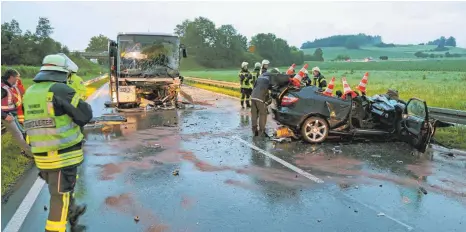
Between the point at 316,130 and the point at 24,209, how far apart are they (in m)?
5.94

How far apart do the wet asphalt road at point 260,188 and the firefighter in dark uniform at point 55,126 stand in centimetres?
74

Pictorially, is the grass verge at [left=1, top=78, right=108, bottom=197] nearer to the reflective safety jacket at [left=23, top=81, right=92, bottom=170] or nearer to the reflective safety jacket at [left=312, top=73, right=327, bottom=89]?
the reflective safety jacket at [left=23, top=81, right=92, bottom=170]

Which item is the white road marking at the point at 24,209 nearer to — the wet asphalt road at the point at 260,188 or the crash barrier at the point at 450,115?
the wet asphalt road at the point at 260,188

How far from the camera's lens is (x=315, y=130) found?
9016 millimetres

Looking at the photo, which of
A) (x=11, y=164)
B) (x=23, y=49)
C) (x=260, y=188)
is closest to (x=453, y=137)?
(x=260, y=188)

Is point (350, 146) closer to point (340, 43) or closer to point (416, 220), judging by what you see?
point (416, 220)

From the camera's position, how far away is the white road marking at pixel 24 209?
4426 millimetres

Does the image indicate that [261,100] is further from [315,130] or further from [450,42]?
[450,42]

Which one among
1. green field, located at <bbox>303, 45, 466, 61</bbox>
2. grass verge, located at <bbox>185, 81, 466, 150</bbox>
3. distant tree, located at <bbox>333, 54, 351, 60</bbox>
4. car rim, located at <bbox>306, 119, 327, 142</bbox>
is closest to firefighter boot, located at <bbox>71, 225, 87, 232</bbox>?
car rim, located at <bbox>306, 119, 327, 142</bbox>

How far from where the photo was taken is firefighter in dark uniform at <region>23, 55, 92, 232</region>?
3.66m

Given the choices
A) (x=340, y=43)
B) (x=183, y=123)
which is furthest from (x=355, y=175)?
(x=340, y=43)

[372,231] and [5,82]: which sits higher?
[5,82]

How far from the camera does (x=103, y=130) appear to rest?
1085cm

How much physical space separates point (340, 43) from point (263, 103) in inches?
4235
